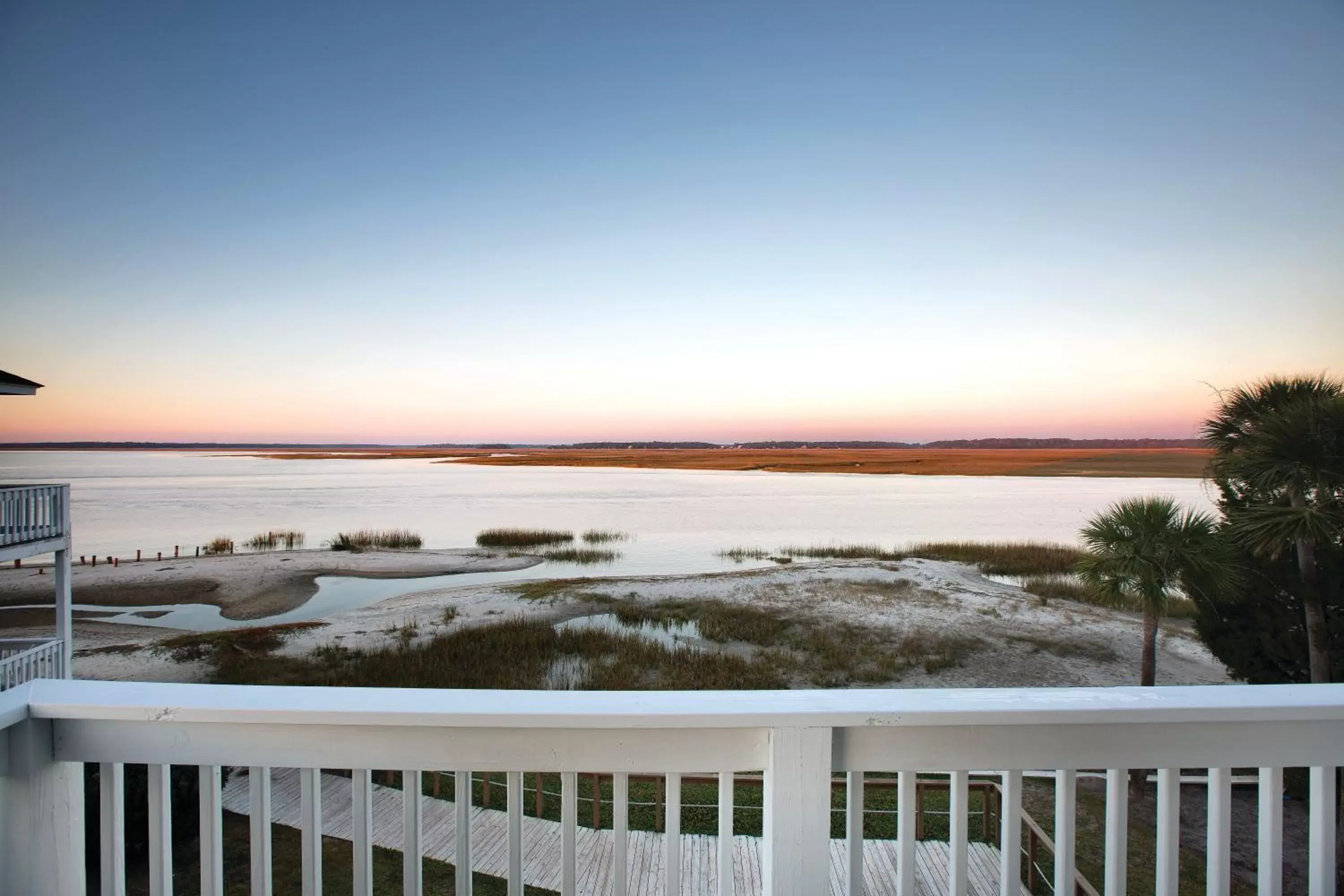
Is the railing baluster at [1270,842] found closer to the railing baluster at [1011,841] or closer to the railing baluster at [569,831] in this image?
the railing baluster at [1011,841]

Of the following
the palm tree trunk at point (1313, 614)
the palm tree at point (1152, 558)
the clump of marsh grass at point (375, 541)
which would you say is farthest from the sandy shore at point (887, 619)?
the clump of marsh grass at point (375, 541)

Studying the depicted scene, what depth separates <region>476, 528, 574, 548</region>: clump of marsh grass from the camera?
30078mm

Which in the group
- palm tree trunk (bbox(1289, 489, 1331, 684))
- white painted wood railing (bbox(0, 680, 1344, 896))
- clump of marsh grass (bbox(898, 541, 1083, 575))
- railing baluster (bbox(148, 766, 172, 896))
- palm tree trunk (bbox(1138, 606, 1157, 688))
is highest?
white painted wood railing (bbox(0, 680, 1344, 896))

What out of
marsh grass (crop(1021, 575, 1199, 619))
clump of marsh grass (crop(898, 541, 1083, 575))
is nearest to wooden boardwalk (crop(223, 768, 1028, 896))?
marsh grass (crop(1021, 575, 1199, 619))

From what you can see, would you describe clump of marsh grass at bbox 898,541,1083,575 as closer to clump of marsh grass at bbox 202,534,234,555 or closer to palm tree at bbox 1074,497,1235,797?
palm tree at bbox 1074,497,1235,797

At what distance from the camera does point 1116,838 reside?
3.23 ft

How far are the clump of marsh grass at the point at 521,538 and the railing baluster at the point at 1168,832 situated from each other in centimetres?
3015

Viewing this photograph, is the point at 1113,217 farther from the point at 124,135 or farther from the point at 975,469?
the point at 975,469

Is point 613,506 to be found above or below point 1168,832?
below

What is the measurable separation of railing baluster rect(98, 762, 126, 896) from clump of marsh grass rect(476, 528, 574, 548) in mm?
29748

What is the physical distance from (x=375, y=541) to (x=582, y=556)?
37.1 feet

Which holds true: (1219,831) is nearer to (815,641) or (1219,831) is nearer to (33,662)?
(33,662)

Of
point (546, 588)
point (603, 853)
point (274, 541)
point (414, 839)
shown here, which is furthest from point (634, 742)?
point (274, 541)

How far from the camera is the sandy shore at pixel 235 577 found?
17844 millimetres
